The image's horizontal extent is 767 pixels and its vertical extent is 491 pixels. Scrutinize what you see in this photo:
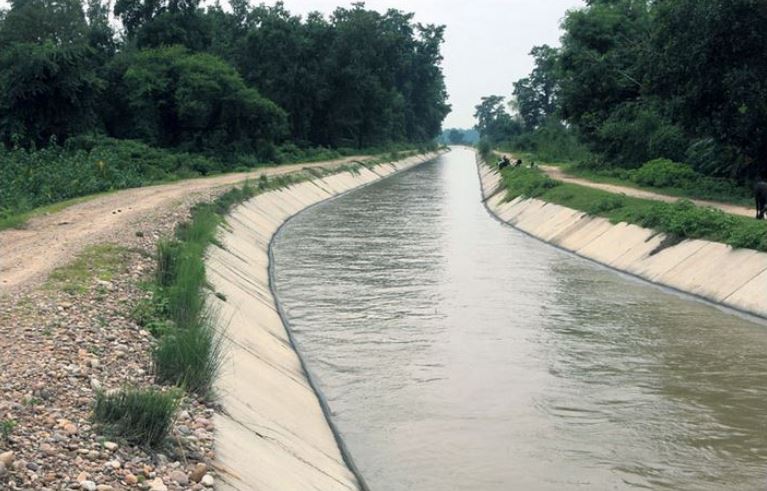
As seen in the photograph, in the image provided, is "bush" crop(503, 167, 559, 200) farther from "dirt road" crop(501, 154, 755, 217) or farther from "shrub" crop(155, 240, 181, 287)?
"shrub" crop(155, 240, 181, 287)

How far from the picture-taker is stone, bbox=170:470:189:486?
6.36 m

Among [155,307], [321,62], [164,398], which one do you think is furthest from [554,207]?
[321,62]

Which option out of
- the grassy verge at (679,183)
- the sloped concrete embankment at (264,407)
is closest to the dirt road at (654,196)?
the grassy verge at (679,183)

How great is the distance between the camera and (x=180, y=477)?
641 cm

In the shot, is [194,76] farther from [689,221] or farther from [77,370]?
Answer: [77,370]

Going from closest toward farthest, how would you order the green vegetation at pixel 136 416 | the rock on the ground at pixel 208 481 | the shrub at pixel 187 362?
the rock on the ground at pixel 208 481, the green vegetation at pixel 136 416, the shrub at pixel 187 362

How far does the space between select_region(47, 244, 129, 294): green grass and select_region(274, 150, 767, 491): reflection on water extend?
3727 millimetres

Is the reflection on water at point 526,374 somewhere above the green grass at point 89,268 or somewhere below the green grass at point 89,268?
below

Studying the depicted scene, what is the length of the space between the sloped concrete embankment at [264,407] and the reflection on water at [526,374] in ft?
1.48

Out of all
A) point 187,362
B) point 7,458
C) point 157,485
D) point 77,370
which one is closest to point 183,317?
point 187,362

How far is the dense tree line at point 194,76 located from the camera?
135ft

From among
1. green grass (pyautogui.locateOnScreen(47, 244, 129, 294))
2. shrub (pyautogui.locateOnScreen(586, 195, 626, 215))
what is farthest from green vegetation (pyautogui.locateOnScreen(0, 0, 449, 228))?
shrub (pyautogui.locateOnScreen(586, 195, 626, 215))

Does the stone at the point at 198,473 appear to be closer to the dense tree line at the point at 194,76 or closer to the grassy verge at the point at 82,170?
the grassy verge at the point at 82,170

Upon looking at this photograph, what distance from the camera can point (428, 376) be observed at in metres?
12.8
